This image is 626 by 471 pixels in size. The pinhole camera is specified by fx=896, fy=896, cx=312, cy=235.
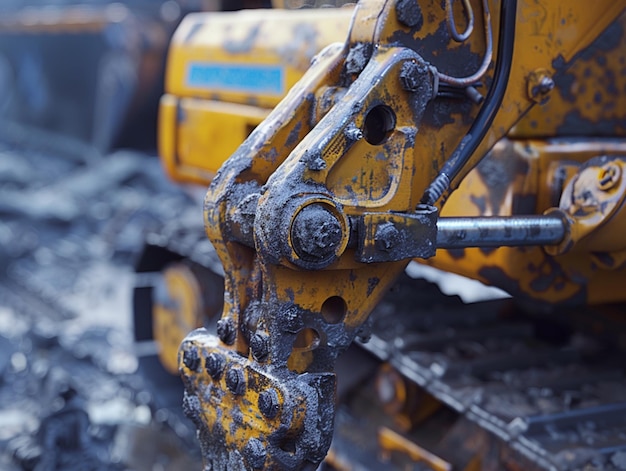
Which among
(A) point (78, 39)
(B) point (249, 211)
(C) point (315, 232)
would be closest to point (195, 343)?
(B) point (249, 211)

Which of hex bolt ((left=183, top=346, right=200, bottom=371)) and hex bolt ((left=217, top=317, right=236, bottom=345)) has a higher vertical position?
hex bolt ((left=217, top=317, right=236, bottom=345))

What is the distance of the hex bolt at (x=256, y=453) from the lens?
1.94 metres

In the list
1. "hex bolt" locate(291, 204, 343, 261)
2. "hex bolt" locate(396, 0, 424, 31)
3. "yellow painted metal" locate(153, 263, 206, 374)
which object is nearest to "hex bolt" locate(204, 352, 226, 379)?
"hex bolt" locate(291, 204, 343, 261)

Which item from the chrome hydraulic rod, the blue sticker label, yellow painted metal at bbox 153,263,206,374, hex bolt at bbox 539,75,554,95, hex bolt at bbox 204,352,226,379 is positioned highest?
hex bolt at bbox 539,75,554,95

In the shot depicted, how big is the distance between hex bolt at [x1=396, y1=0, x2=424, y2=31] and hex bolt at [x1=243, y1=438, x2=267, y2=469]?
38.5 inches

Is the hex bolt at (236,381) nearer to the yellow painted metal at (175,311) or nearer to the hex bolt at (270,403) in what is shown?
the hex bolt at (270,403)

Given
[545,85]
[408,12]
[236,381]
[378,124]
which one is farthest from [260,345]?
[545,85]

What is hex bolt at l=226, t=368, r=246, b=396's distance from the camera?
1982 millimetres

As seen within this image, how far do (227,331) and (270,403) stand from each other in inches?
10.1

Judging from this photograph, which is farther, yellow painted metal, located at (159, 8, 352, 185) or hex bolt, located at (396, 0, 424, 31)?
yellow painted metal, located at (159, 8, 352, 185)

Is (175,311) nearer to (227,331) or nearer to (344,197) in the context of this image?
(227,331)

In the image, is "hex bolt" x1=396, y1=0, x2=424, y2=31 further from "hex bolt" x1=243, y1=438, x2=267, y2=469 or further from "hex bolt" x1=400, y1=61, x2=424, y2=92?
"hex bolt" x1=243, y1=438, x2=267, y2=469

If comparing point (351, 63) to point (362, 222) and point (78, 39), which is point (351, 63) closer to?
point (362, 222)

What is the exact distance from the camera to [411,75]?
1.95 metres
